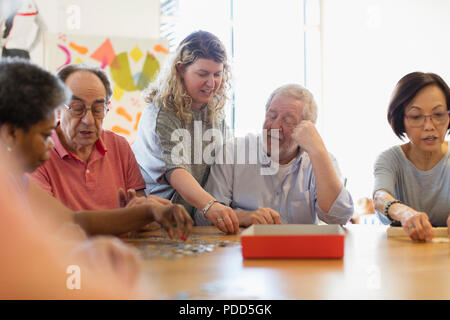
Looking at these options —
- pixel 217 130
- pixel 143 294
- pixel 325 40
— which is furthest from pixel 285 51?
pixel 143 294

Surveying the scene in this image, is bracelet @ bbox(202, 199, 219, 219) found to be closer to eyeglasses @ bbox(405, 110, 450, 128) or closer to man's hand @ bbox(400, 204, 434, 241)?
man's hand @ bbox(400, 204, 434, 241)

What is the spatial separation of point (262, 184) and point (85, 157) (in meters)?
0.66

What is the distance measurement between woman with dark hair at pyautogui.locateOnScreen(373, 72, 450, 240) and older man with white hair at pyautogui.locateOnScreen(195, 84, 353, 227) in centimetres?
18

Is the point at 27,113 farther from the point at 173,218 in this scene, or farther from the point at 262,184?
the point at 262,184

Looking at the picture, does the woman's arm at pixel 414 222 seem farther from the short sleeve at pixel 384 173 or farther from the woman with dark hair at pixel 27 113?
the woman with dark hair at pixel 27 113

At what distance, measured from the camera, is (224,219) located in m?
1.27

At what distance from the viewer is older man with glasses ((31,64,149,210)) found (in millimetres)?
1240

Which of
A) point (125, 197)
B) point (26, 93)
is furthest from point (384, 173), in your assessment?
point (26, 93)

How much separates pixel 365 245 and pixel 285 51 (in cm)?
499

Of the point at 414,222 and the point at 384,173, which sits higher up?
the point at 384,173

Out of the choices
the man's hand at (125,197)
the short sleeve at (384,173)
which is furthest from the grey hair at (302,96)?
the man's hand at (125,197)

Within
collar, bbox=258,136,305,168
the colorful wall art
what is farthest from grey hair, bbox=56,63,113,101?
the colorful wall art

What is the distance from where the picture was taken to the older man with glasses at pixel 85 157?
1.24 metres

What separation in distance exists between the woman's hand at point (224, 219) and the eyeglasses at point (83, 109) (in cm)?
44
